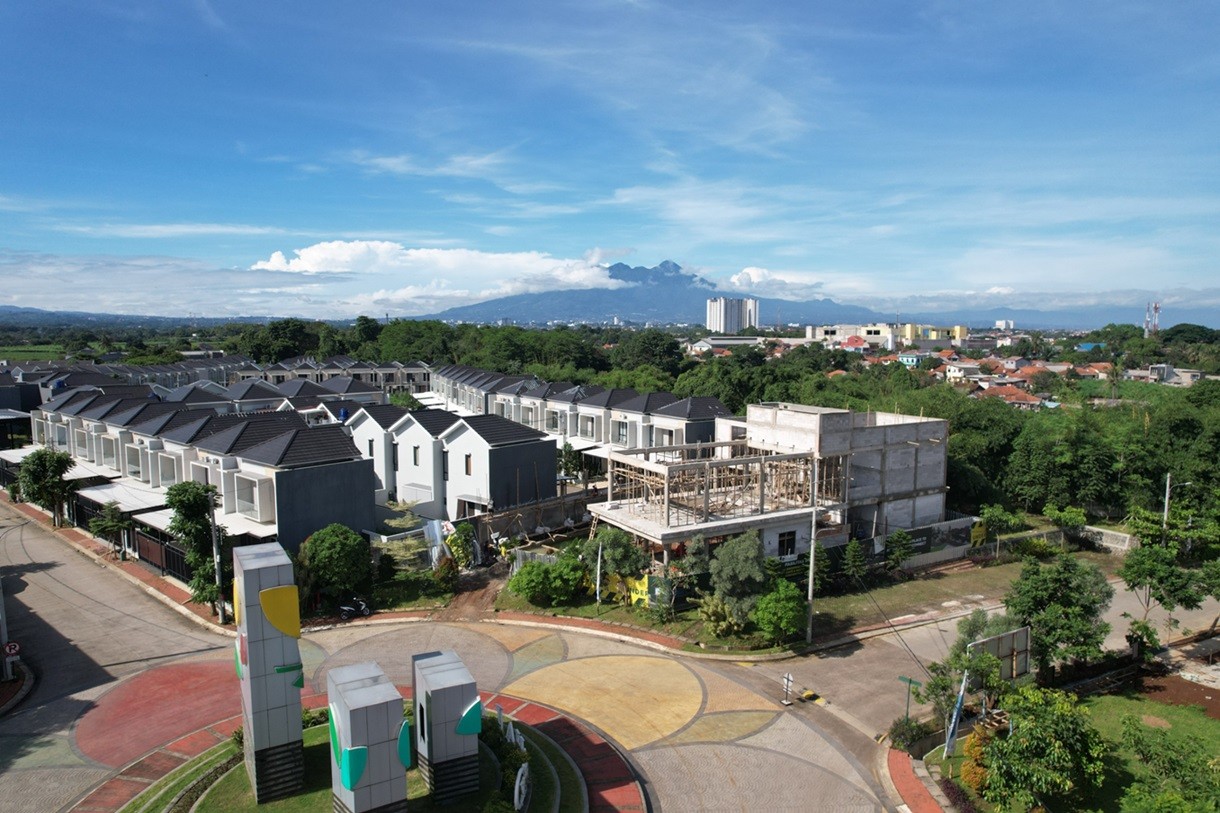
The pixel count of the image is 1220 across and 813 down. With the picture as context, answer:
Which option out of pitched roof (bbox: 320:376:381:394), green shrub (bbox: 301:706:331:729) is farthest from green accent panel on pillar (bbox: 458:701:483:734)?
pitched roof (bbox: 320:376:381:394)

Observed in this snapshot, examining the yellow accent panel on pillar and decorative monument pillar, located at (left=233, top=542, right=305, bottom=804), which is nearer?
decorative monument pillar, located at (left=233, top=542, right=305, bottom=804)

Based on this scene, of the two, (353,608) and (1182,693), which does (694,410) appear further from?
(1182,693)

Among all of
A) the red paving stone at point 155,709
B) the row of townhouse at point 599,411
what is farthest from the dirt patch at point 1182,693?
the red paving stone at point 155,709

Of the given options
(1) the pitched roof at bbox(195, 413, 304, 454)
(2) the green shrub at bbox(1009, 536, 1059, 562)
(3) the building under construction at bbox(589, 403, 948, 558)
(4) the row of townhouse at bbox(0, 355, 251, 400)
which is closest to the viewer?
(3) the building under construction at bbox(589, 403, 948, 558)

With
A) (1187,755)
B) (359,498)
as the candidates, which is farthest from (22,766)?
(1187,755)

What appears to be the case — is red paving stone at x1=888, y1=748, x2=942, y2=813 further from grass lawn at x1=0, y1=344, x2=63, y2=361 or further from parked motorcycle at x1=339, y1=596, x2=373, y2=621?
grass lawn at x1=0, y1=344, x2=63, y2=361

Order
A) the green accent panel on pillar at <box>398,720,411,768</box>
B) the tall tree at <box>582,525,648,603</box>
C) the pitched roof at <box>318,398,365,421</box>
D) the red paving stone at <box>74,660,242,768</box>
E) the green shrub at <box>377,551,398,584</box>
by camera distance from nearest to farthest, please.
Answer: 1. the green accent panel on pillar at <box>398,720,411,768</box>
2. the red paving stone at <box>74,660,242,768</box>
3. the tall tree at <box>582,525,648,603</box>
4. the green shrub at <box>377,551,398,584</box>
5. the pitched roof at <box>318,398,365,421</box>

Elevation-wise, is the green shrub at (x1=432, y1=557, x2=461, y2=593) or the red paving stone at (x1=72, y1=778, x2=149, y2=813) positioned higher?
the green shrub at (x1=432, y1=557, x2=461, y2=593)
